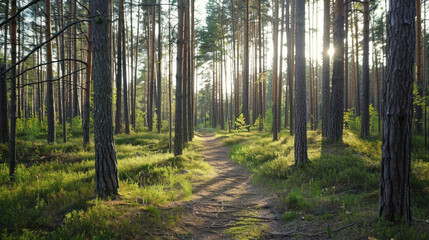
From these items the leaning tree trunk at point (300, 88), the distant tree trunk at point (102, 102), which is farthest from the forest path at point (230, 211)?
the leaning tree trunk at point (300, 88)

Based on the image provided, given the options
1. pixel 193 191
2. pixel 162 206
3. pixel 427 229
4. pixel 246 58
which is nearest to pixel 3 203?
pixel 162 206

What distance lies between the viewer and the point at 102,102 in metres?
4.60

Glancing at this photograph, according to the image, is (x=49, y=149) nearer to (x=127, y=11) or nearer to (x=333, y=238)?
(x=333, y=238)

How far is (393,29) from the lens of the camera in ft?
11.6

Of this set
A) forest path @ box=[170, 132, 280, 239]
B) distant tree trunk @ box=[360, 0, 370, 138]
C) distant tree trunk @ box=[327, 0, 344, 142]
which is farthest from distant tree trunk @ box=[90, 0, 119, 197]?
distant tree trunk @ box=[360, 0, 370, 138]

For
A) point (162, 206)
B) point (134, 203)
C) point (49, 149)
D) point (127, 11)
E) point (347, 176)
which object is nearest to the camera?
point (134, 203)

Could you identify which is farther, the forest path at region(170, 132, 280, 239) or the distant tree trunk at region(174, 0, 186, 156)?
the distant tree trunk at region(174, 0, 186, 156)

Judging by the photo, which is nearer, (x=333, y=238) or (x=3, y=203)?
(x=333, y=238)

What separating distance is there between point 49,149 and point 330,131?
12517mm

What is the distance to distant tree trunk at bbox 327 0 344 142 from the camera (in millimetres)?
9914

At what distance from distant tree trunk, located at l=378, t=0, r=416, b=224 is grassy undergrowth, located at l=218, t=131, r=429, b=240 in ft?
1.29

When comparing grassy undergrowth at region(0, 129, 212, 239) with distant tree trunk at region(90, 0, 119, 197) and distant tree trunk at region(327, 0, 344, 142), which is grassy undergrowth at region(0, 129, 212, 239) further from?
distant tree trunk at region(327, 0, 344, 142)

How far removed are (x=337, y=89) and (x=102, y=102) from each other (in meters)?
9.68

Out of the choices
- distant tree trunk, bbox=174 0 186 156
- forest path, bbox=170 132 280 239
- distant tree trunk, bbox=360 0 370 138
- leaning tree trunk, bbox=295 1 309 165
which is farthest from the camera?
distant tree trunk, bbox=360 0 370 138
